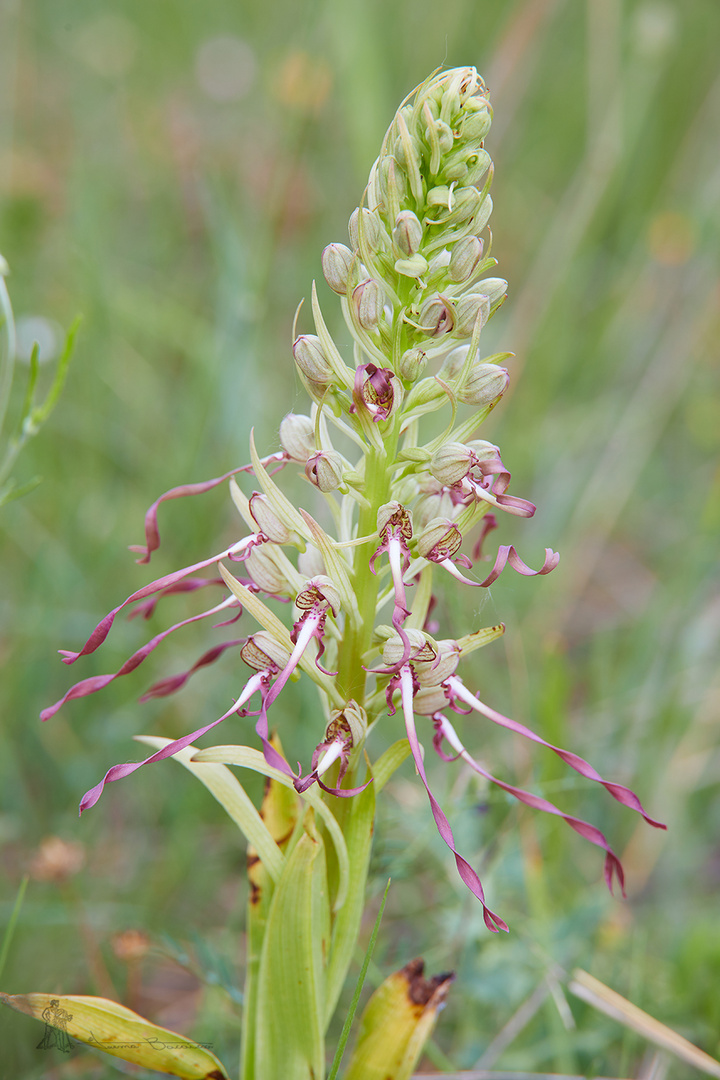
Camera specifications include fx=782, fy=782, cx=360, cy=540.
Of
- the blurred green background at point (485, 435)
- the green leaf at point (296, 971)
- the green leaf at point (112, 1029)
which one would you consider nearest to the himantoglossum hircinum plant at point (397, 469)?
the green leaf at point (296, 971)

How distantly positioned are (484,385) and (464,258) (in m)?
0.19

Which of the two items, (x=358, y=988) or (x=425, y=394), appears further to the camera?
(x=425, y=394)

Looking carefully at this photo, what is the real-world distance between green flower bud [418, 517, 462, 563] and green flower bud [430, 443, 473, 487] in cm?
6

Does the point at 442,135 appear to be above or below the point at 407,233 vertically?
above

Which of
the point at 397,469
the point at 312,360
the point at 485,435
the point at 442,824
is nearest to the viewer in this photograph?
the point at 442,824

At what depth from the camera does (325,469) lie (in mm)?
1162

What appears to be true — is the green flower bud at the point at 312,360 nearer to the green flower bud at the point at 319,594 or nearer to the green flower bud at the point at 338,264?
the green flower bud at the point at 338,264

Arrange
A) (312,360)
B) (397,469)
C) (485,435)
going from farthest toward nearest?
(485,435)
(397,469)
(312,360)

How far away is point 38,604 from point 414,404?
1.90 m

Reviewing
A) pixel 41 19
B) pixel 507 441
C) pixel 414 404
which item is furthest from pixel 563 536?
pixel 41 19

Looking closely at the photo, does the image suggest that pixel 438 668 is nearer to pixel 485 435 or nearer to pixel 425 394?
pixel 425 394

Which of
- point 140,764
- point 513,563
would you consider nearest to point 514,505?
point 513,563

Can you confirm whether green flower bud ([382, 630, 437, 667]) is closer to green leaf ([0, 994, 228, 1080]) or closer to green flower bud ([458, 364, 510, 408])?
green flower bud ([458, 364, 510, 408])

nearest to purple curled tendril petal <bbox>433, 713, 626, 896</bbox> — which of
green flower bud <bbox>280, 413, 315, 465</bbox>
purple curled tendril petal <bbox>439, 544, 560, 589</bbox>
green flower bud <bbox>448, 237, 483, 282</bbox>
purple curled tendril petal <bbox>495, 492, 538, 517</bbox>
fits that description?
purple curled tendril petal <bbox>439, 544, 560, 589</bbox>
